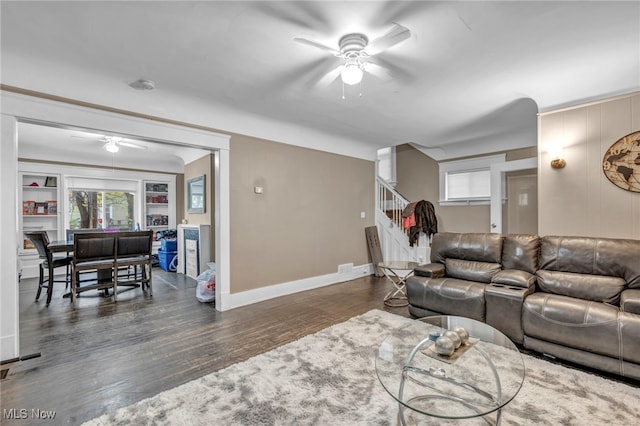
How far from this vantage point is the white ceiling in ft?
6.35

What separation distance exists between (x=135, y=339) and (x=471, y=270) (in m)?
3.66

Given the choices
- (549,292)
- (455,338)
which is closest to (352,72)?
(455,338)

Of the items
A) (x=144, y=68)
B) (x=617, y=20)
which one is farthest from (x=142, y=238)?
(x=617, y=20)

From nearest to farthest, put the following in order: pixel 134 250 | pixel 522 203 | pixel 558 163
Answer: pixel 558 163, pixel 134 250, pixel 522 203

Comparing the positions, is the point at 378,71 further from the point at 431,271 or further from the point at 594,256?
the point at 594,256

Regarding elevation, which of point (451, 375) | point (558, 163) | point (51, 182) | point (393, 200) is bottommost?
point (451, 375)

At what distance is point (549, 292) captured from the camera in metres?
2.83

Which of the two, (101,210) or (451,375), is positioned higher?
(101,210)

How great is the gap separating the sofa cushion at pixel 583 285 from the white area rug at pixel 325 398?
73 centimetres

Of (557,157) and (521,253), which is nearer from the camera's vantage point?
(521,253)

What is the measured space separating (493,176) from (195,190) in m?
5.50

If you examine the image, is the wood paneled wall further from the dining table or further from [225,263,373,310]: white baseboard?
the dining table

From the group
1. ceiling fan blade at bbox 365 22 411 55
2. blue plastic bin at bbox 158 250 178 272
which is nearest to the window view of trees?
blue plastic bin at bbox 158 250 178 272

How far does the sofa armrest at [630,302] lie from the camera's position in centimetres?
224
